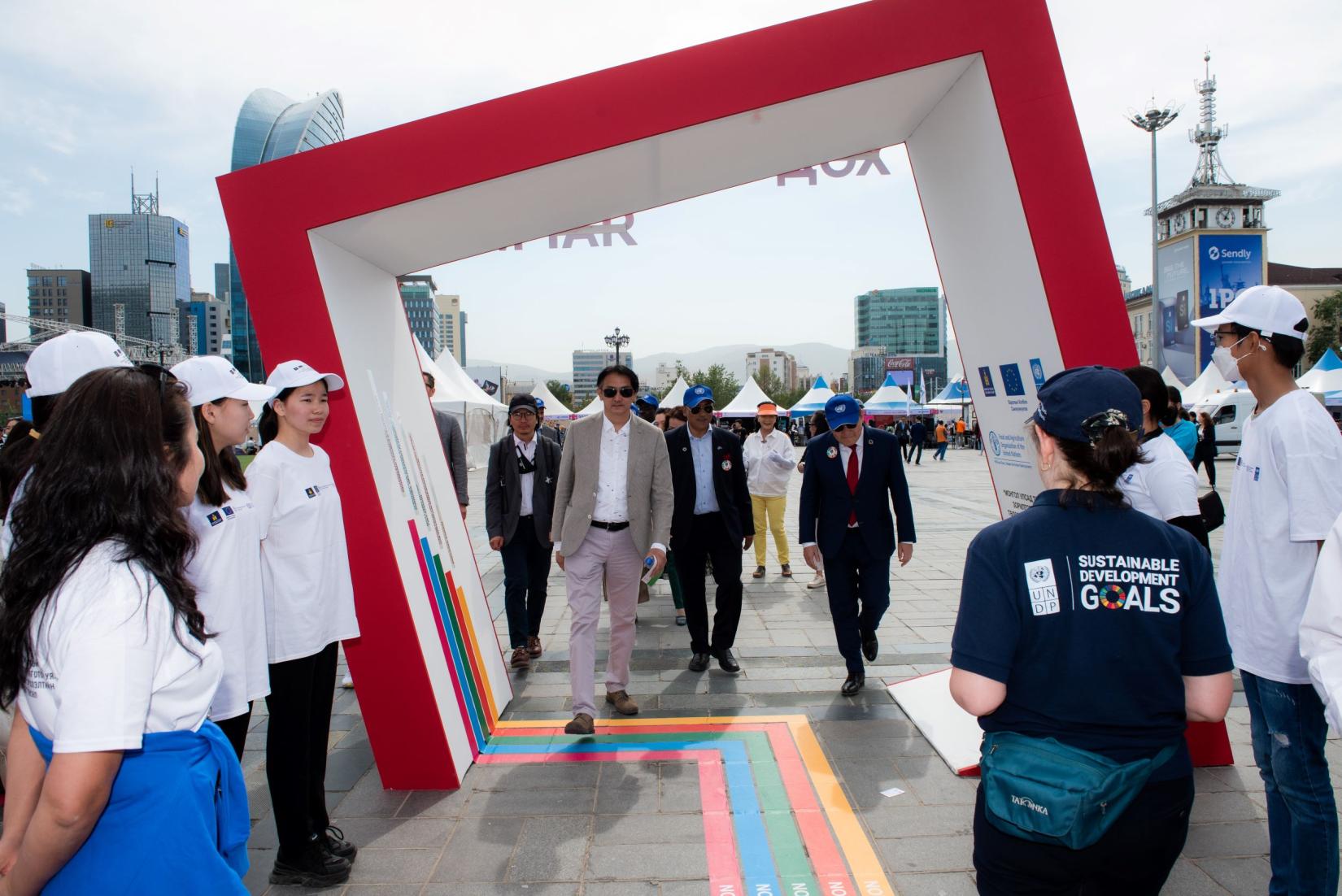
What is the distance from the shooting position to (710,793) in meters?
3.52

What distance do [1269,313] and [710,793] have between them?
2.79 meters

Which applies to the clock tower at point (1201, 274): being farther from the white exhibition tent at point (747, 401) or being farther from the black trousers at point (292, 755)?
the black trousers at point (292, 755)

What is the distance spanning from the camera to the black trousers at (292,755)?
9.12 feet

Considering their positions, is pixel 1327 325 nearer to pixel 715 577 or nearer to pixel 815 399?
pixel 815 399

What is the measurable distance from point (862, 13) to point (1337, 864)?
3343mm

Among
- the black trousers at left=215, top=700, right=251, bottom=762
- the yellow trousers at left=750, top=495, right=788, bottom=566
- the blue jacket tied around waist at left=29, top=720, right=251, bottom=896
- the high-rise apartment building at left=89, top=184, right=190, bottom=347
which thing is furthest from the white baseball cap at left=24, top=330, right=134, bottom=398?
the high-rise apartment building at left=89, top=184, right=190, bottom=347

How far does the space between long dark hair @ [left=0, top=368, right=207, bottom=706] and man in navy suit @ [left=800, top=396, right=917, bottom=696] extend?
12.4 feet

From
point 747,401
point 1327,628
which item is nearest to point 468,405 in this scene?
point 747,401

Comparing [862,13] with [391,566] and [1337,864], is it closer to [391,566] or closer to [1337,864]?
[391,566]

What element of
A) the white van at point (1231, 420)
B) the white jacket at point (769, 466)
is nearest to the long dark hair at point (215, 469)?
the white jacket at point (769, 466)

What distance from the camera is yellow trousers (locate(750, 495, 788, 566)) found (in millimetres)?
8211

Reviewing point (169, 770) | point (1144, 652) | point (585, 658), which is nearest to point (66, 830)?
point (169, 770)

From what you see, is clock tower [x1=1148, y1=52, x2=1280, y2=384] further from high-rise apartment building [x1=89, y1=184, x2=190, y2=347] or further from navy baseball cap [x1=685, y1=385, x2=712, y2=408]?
high-rise apartment building [x1=89, y1=184, x2=190, y2=347]

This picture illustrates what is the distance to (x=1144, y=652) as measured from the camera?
1.56m
